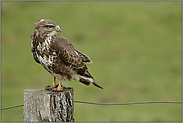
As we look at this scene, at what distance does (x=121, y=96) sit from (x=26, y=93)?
190 inches

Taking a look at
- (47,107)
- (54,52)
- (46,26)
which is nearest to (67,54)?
(54,52)

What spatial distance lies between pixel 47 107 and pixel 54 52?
0.63 metres

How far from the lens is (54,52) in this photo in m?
2.79

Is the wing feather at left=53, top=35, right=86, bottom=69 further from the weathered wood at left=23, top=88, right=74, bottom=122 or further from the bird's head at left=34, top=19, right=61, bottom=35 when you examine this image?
the weathered wood at left=23, top=88, right=74, bottom=122

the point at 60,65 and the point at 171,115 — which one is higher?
the point at 60,65

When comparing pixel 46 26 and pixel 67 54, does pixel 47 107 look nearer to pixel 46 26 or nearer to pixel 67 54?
pixel 67 54

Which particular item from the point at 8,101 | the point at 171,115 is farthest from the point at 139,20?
the point at 8,101

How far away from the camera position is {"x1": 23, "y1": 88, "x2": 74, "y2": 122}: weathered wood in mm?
2539

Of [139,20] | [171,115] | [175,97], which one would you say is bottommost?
[171,115]

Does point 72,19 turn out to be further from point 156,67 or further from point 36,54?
point 36,54

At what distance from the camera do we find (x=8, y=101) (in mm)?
6852

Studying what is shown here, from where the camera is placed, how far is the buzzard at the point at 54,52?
2758 mm

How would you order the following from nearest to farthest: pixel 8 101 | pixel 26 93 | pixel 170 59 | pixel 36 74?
1. pixel 26 93
2. pixel 8 101
3. pixel 36 74
4. pixel 170 59

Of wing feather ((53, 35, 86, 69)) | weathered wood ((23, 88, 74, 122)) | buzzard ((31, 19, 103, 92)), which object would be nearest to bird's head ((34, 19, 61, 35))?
buzzard ((31, 19, 103, 92))
